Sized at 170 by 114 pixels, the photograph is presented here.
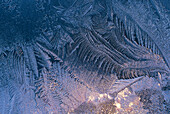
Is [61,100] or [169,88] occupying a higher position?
[61,100]

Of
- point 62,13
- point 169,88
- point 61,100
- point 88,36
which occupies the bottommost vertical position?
point 169,88

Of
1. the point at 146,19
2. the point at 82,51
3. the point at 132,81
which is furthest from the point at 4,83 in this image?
the point at 146,19

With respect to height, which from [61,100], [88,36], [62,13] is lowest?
[61,100]

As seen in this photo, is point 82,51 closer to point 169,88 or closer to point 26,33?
point 26,33

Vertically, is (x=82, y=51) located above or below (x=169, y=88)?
above

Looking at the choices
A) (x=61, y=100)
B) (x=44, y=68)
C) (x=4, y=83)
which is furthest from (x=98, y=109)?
(x=4, y=83)

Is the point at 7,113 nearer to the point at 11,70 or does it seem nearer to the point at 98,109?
the point at 11,70
